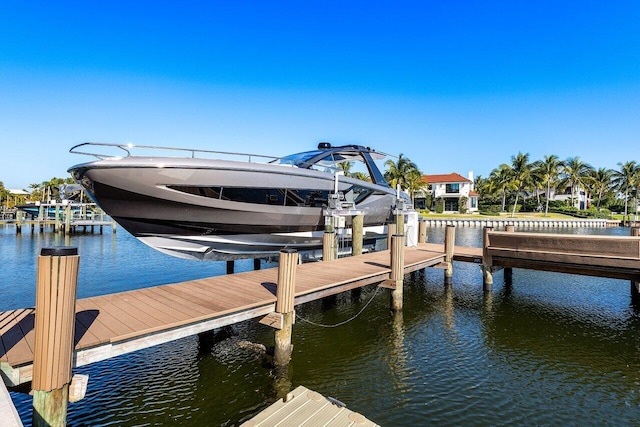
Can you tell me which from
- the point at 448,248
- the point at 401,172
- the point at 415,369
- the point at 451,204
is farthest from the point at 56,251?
the point at 451,204

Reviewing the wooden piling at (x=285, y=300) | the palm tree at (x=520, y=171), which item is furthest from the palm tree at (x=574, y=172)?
the wooden piling at (x=285, y=300)

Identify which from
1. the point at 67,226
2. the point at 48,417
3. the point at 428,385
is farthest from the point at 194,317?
the point at 67,226

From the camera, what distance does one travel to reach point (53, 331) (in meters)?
3.21

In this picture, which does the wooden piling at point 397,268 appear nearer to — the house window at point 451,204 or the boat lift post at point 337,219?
the boat lift post at point 337,219

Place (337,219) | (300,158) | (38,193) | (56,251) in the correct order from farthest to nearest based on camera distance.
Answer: (38,193) → (300,158) → (337,219) → (56,251)

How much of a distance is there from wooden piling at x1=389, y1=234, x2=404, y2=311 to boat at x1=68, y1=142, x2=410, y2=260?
3.22 m

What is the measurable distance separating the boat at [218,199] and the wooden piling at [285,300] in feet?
16.0

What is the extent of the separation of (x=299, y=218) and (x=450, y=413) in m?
8.02

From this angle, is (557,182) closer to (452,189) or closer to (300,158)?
(452,189)

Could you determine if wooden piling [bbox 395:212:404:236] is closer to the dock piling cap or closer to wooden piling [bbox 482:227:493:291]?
wooden piling [bbox 482:227:493:291]

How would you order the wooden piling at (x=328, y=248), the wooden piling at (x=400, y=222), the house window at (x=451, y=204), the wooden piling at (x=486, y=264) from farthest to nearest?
the house window at (x=451, y=204) → the wooden piling at (x=400, y=222) → the wooden piling at (x=486, y=264) → the wooden piling at (x=328, y=248)

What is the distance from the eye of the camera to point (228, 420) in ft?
14.9

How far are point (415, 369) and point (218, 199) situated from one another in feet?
21.5

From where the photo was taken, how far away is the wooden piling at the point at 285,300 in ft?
18.2
